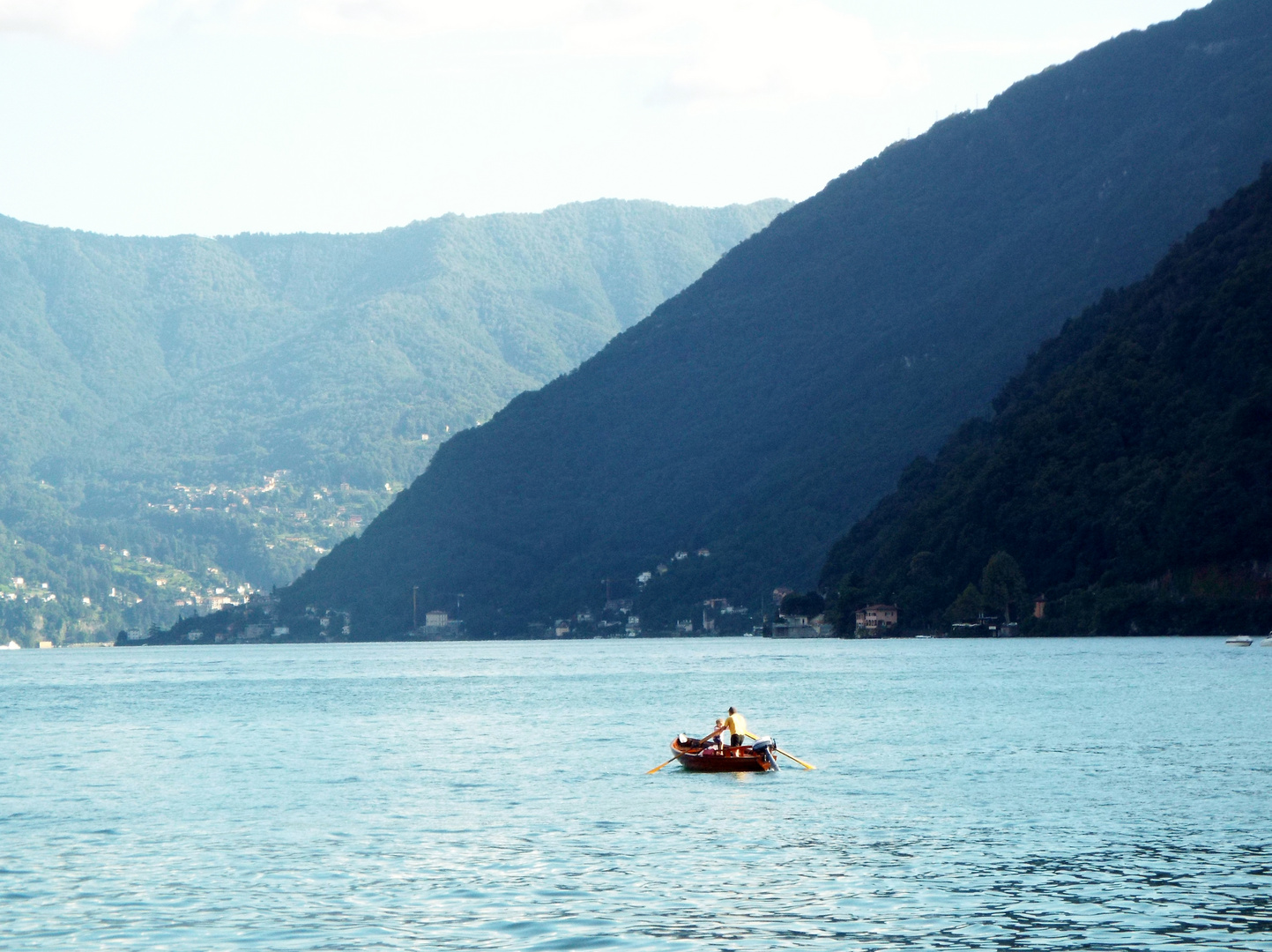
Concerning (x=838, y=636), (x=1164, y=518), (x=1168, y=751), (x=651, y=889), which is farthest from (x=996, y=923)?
(x=838, y=636)

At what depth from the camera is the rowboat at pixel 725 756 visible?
171 feet

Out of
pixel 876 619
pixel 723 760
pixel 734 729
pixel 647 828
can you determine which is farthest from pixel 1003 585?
pixel 647 828

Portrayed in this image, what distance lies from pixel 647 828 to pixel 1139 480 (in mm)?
116742

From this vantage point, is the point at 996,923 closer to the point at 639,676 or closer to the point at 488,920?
the point at 488,920

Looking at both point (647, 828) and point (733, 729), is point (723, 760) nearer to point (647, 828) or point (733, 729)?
point (733, 729)

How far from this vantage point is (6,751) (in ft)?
217

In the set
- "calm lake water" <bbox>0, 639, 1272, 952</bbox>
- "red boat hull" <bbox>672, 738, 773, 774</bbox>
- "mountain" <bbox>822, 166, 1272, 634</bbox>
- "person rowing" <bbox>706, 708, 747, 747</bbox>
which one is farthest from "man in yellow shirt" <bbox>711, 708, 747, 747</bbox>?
"mountain" <bbox>822, 166, 1272, 634</bbox>

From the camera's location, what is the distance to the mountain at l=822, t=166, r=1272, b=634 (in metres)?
137

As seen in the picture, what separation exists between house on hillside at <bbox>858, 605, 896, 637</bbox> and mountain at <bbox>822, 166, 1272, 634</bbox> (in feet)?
5.08

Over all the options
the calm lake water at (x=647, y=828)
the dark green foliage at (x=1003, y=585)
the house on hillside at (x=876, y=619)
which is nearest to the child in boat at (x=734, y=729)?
the calm lake water at (x=647, y=828)

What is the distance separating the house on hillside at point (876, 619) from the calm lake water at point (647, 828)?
307ft

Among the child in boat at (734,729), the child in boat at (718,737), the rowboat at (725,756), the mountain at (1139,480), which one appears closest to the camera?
the rowboat at (725,756)

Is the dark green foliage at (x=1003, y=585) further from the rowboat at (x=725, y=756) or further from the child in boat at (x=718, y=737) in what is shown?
the rowboat at (x=725, y=756)

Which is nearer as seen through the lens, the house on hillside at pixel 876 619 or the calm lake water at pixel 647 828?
the calm lake water at pixel 647 828
